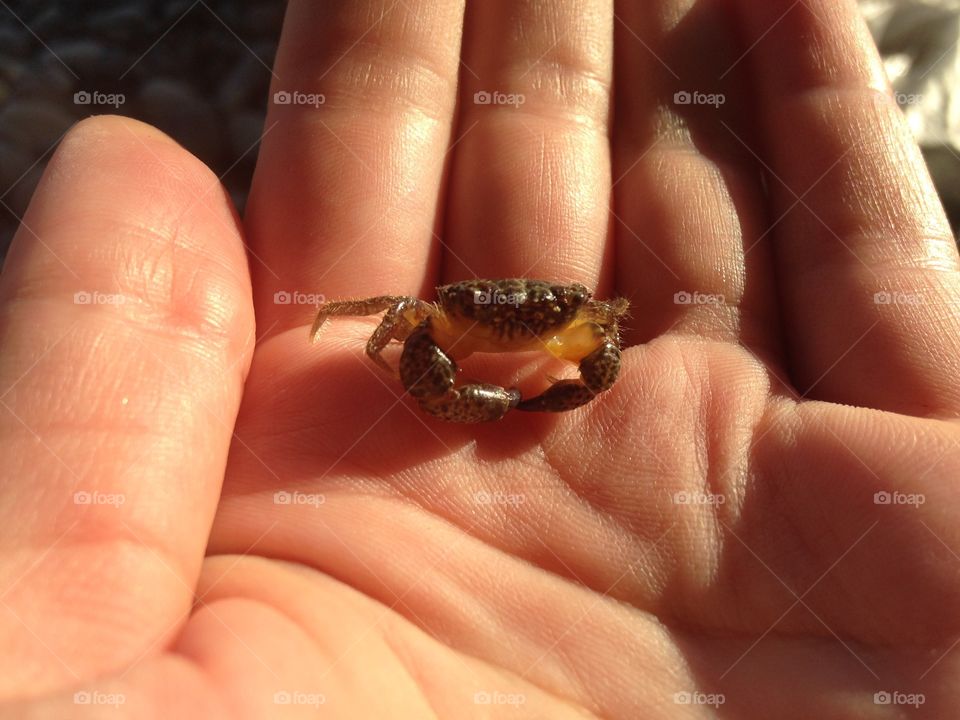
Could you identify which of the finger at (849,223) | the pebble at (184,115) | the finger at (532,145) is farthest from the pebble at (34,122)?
the finger at (849,223)

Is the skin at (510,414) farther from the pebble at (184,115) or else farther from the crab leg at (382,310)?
the pebble at (184,115)

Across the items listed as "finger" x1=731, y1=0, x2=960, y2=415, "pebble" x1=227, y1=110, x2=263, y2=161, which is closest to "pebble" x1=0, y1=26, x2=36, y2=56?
"pebble" x1=227, y1=110, x2=263, y2=161

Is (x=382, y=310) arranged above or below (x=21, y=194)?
above

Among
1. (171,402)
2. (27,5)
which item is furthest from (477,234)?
(27,5)

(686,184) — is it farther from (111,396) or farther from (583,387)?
(111,396)

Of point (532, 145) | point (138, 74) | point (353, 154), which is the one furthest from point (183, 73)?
point (532, 145)

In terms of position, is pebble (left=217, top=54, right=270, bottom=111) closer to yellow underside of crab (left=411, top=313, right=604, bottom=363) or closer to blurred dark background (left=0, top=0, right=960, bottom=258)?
blurred dark background (left=0, top=0, right=960, bottom=258)

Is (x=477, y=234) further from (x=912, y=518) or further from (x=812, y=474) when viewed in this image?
(x=912, y=518)
